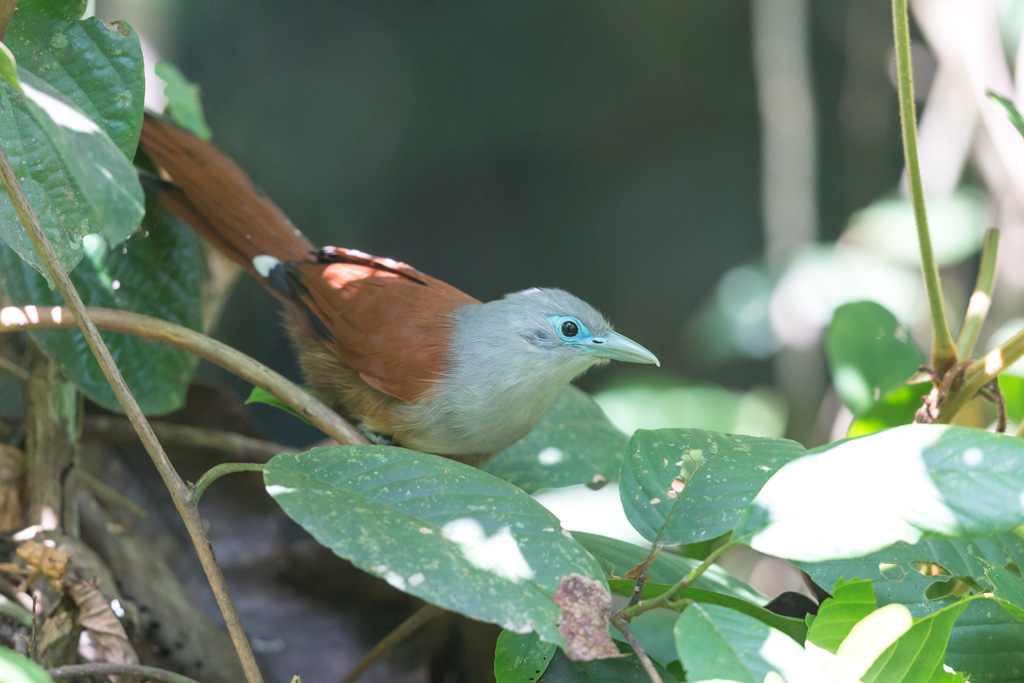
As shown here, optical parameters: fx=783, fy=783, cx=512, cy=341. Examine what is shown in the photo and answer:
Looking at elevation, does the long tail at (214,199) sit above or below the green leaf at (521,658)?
above

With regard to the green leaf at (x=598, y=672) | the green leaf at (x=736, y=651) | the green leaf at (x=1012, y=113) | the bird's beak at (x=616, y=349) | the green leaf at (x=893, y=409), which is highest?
the green leaf at (x=1012, y=113)

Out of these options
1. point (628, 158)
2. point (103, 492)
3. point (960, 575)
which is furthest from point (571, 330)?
point (628, 158)

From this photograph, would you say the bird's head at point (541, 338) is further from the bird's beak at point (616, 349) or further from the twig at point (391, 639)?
the twig at point (391, 639)

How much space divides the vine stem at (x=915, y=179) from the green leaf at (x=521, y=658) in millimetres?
1043

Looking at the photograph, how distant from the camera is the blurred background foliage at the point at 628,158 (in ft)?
17.3

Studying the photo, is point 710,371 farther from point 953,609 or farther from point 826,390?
point 953,609

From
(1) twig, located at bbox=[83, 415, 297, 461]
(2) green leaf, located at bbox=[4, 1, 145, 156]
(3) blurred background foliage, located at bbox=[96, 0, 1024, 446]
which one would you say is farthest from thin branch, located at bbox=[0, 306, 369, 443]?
(3) blurred background foliage, located at bbox=[96, 0, 1024, 446]

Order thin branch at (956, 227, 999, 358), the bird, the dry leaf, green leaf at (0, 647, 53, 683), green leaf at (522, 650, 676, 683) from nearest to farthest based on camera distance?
green leaf at (0, 647, 53, 683)
the dry leaf
green leaf at (522, 650, 676, 683)
thin branch at (956, 227, 999, 358)
the bird

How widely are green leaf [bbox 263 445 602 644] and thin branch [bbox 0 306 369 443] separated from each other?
42 cm

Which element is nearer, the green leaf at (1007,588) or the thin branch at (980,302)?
the green leaf at (1007,588)

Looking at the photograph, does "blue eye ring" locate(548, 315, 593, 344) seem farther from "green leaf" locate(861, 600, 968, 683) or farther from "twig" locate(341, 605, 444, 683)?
"green leaf" locate(861, 600, 968, 683)

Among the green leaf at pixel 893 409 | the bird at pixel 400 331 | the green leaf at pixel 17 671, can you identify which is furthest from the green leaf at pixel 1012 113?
the green leaf at pixel 17 671

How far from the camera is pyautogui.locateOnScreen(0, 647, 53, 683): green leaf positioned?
66 cm

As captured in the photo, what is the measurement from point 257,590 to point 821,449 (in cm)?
185
